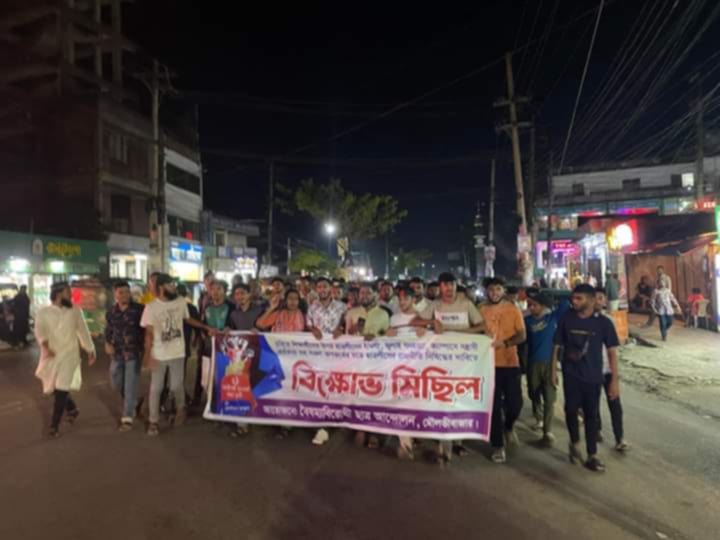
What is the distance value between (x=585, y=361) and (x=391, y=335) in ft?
6.20

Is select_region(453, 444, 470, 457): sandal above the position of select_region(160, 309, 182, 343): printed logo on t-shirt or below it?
below

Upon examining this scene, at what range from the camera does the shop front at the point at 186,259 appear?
2672cm

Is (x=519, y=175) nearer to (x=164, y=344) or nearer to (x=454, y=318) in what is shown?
(x=454, y=318)

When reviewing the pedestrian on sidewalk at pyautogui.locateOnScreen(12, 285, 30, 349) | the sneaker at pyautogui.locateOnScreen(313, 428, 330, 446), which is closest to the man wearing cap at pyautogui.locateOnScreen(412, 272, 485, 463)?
the sneaker at pyautogui.locateOnScreen(313, 428, 330, 446)

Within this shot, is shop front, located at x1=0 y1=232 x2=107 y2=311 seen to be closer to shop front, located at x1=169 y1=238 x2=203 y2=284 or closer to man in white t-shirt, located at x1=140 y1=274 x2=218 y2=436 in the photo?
shop front, located at x1=169 y1=238 x2=203 y2=284

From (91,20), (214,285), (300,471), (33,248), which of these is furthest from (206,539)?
(91,20)

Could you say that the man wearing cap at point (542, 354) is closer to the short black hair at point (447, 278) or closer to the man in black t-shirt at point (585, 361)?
the man in black t-shirt at point (585, 361)

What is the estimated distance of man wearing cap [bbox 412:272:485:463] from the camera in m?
5.11

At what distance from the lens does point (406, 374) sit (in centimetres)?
511

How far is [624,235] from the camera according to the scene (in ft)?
56.5

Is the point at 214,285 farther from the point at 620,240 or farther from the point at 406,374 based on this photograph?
the point at 620,240

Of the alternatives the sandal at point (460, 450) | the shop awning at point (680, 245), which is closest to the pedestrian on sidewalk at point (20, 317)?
the sandal at point (460, 450)

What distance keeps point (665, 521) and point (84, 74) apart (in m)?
33.8

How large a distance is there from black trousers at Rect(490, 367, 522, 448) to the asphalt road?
27 centimetres
